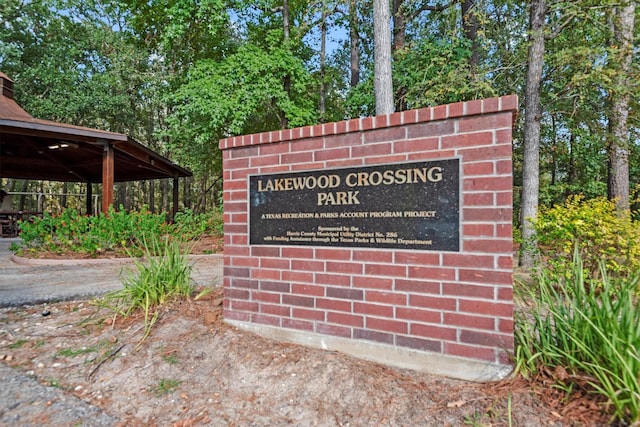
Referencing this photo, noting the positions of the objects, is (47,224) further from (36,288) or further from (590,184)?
(590,184)

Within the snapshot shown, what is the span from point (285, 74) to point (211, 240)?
20.0 ft

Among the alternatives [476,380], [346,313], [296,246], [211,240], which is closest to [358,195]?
[296,246]

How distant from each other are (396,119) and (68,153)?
14132 mm

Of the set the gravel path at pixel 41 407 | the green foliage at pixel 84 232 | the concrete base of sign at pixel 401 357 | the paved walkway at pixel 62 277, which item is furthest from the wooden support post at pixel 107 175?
the concrete base of sign at pixel 401 357

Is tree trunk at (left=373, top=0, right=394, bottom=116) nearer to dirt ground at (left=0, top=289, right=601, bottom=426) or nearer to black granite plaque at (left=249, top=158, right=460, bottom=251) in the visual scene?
black granite plaque at (left=249, top=158, right=460, bottom=251)

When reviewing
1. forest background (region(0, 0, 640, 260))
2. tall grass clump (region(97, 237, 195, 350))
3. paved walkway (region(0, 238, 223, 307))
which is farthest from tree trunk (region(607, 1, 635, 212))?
paved walkway (region(0, 238, 223, 307))

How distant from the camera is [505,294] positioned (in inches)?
83.4

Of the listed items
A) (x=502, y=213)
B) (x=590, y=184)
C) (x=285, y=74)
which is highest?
(x=285, y=74)

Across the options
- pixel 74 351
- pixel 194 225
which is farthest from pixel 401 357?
pixel 194 225

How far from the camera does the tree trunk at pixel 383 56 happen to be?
840cm

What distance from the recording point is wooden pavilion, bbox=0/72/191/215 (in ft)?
29.9

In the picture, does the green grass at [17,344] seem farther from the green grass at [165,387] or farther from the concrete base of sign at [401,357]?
the concrete base of sign at [401,357]

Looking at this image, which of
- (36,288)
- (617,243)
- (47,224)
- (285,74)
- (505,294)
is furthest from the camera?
(285,74)

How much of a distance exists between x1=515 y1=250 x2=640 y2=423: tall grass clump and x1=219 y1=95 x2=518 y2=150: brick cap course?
1.08m
